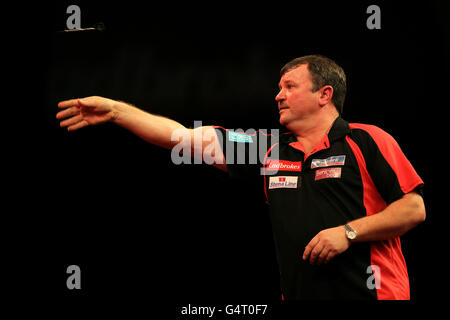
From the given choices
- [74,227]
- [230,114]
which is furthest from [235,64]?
[74,227]

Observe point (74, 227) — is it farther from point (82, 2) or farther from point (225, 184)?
point (82, 2)

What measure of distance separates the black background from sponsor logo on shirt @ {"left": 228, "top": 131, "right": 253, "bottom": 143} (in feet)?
2.27

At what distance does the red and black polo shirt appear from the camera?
4.53 feet

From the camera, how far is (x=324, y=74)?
173 cm

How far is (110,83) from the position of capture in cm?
233

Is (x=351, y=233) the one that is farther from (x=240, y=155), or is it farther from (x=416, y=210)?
(x=240, y=155)

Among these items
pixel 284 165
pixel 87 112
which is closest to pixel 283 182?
pixel 284 165

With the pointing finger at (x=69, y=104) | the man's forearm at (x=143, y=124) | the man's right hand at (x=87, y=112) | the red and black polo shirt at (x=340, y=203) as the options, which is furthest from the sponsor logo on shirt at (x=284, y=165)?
the pointing finger at (x=69, y=104)

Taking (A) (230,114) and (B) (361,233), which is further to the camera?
(A) (230,114)

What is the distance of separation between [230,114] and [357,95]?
2.41 feet

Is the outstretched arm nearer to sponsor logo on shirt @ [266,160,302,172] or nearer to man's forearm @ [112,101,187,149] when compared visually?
man's forearm @ [112,101,187,149]

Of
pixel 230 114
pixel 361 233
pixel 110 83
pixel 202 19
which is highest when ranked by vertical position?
pixel 202 19

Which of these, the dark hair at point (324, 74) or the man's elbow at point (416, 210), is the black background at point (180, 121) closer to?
the dark hair at point (324, 74)

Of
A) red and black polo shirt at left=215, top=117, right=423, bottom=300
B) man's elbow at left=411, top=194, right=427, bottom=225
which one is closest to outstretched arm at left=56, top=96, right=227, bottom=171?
red and black polo shirt at left=215, top=117, right=423, bottom=300
